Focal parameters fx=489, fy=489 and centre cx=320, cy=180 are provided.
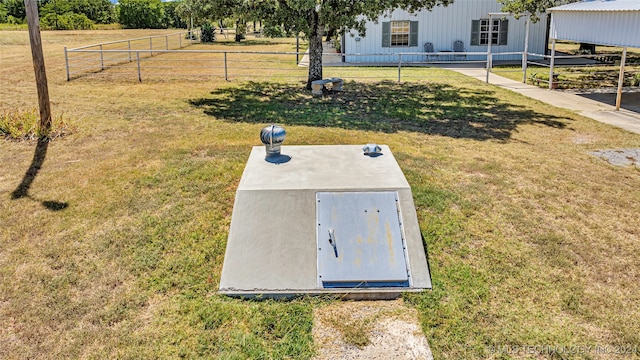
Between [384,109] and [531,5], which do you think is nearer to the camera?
[384,109]

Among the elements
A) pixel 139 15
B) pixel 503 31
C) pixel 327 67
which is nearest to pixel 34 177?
pixel 327 67

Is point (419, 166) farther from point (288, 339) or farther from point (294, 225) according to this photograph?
point (288, 339)

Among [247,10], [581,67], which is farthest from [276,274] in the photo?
[581,67]

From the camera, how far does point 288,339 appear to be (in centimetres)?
373

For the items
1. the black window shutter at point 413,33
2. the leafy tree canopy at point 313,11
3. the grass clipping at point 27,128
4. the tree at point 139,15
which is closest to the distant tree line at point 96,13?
the tree at point 139,15

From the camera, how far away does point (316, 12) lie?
13305 mm

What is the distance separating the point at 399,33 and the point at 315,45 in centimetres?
1062

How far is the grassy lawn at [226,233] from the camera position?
12.5ft

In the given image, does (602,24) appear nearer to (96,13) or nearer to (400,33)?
(400,33)

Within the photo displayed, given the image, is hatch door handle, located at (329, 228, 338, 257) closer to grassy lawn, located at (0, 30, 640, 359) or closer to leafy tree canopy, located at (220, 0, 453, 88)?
grassy lawn, located at (0, 30, 640, 359)

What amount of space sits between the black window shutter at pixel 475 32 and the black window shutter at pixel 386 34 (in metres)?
4.03

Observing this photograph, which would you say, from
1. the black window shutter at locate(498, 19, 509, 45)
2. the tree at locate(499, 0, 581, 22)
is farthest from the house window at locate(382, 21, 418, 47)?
the tree at locate(499, 0, 581, 22)

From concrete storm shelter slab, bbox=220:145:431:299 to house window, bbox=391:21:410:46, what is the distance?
19.6m

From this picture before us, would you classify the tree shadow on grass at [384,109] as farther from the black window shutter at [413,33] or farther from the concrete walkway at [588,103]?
the black window shutter at [413,33]
